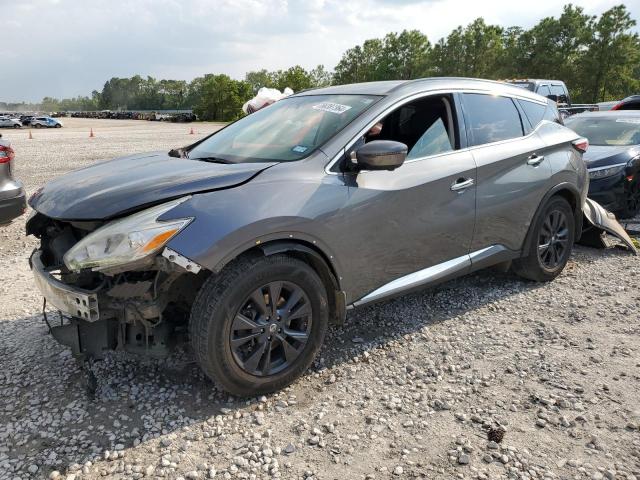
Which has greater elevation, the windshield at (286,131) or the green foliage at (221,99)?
the green foliage at (221,99)

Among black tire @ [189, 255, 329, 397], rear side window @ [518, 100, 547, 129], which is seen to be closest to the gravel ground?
black tire @ [189, 255, 329, 397]

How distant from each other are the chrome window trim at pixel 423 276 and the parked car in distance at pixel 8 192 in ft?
13.4

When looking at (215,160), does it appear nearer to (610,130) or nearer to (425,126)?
(425,126)

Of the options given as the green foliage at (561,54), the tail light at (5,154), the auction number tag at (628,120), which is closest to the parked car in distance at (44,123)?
the green foliage at (561,54)

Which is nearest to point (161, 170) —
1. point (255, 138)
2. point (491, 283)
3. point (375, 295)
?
point (255, 138)

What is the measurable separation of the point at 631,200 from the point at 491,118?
416 cm

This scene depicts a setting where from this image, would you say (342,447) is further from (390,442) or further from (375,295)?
(375,295)

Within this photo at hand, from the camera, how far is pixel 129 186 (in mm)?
2895

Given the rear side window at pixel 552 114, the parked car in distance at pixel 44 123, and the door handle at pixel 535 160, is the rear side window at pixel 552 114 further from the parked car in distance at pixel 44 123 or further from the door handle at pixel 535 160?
the parked car in distance at pixel 44 123

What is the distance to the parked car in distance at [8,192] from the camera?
18.0ft

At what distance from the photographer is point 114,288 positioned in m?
2.68

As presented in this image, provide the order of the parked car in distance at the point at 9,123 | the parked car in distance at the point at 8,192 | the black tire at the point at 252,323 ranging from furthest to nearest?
the parked car in distance at the point at 9,123 → the parked car in distance at the point at 8,192 → the black tire at the point at 252,323

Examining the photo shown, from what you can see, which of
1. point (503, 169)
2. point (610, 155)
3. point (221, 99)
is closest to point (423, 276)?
point (503, 169)

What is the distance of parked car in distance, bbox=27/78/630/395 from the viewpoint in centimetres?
272
